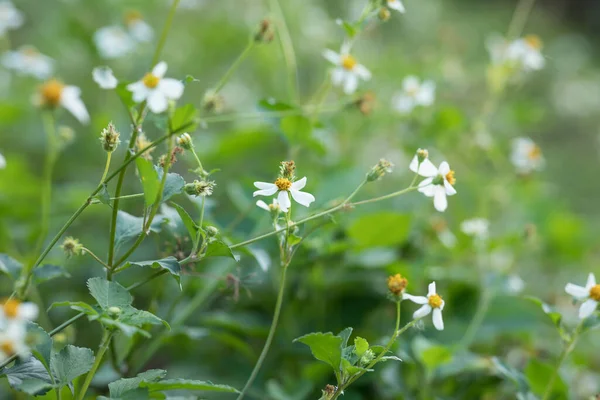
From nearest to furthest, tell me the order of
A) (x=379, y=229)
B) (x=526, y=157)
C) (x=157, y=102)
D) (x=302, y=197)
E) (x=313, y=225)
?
1. (x=157, y=102)
2. (x=302, y=197)
3. (x=313, y=225)
4. (x=379, y=229)
5. (x=526, y=157)

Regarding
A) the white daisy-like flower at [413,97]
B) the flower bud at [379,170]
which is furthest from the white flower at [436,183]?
the white daisy-like flower at [413,97]

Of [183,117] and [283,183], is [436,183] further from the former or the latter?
[183,117]

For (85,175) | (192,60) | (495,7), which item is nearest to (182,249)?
(85,175)

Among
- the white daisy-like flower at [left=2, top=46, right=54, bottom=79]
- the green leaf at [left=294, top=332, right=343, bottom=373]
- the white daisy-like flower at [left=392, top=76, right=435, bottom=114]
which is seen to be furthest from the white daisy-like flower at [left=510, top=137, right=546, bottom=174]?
the white daisy-like flower at [left=2, top=46, right=54, bottom=79]

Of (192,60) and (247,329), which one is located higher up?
(192,60)

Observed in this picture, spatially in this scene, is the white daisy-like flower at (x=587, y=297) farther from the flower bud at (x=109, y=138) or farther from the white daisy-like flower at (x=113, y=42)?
the white daisy-like flower at (x=113, y=42)

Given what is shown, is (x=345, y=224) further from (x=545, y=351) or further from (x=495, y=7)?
(x=495, y=7)

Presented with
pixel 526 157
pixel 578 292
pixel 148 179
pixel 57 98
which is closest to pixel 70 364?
pixel 148 179
